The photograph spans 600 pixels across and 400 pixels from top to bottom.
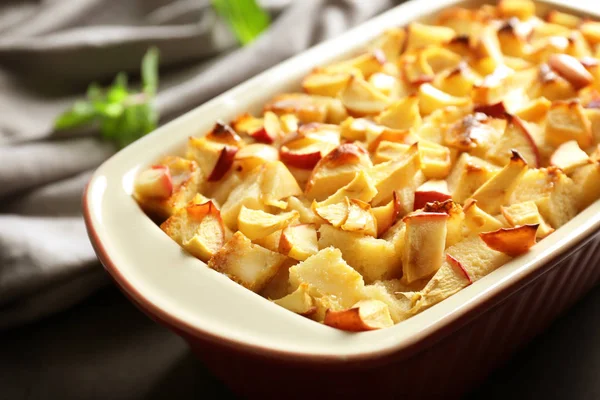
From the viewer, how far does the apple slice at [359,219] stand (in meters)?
0.99

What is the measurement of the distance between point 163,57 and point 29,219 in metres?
0.60

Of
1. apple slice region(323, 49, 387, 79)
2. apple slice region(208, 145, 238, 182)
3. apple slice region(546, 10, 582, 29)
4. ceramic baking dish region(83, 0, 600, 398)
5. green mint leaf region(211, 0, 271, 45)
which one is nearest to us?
ceramic baking dish region(83, 0, 600, 398)

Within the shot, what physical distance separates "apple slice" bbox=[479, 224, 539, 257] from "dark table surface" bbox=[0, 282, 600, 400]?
30 cm

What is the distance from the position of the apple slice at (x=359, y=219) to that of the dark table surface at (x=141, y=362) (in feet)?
1.09

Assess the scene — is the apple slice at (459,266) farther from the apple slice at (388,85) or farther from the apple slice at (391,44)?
the apple slice at (391,44)

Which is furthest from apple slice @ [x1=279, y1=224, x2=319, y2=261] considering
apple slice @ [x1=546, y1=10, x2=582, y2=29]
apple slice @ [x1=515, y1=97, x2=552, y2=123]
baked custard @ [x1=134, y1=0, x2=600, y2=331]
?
apple slice @ [x1=546, y1=10, x2=582, y2=29]

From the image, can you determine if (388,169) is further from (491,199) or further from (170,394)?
(170,394)

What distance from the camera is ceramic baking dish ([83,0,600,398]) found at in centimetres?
83

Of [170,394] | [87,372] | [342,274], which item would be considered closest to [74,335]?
[87,372]

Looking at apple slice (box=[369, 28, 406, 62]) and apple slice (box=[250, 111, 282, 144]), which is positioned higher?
apple slice (box=[369, 28, 406, 62])

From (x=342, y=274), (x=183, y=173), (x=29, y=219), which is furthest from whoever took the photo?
(x=29, y=219)

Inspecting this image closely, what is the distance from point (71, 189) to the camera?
1.49 metres

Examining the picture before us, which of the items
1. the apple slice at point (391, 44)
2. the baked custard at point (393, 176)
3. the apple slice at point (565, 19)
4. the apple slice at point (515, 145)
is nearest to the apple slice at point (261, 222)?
the baked custard at point (393, 176)

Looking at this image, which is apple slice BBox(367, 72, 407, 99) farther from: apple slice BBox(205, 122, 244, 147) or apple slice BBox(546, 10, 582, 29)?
apple slice BBox(546, 10, 582, 29)
